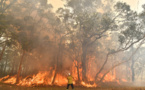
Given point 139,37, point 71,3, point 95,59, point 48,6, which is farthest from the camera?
point 95,59

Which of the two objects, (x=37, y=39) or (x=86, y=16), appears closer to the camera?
(x=86, y=16)

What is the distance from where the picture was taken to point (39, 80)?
23.2 m

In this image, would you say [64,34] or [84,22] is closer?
[84,22]

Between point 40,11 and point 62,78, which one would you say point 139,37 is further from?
point 40,11

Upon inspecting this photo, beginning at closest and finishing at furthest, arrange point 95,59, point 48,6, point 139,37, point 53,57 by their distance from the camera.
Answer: point 139,37, point 48,6, point 53,57, point 95,59

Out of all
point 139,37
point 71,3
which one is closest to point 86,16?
point 71,3

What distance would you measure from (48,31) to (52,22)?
374 cm

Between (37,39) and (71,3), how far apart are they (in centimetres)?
1171

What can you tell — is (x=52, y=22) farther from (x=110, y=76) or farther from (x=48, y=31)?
(x=110, y=76)

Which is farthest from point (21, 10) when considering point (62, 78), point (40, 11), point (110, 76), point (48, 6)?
point (110, 76)

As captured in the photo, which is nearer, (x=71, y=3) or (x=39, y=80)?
(x=39, y=80)

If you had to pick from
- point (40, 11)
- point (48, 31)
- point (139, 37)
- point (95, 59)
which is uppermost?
point (40, 11)

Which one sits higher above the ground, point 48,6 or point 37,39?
point 48,6

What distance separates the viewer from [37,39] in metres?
29.2
